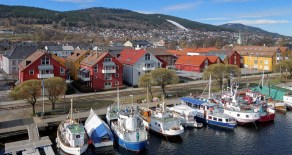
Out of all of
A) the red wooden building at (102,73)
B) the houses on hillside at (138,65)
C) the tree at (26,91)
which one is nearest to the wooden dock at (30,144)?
the tree at (26,91)

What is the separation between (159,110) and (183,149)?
821 centimetres

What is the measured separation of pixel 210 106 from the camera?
48.6 metres

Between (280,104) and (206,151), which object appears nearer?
(206,151)

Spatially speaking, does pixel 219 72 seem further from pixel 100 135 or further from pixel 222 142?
pixel 100 135

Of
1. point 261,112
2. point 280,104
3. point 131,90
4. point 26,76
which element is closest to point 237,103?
point 261,112

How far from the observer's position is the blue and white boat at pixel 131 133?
36562mm

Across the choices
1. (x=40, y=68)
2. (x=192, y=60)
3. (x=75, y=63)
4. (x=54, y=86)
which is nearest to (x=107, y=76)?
Answer: (x=75, y=63)

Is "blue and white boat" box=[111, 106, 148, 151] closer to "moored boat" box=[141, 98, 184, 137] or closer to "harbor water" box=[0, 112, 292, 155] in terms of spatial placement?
"harbor water" box=[0, 112, 292, 155]

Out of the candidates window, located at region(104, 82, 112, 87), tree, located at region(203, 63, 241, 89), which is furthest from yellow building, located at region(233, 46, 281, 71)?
window, located at region(104, 82, 112, 87)

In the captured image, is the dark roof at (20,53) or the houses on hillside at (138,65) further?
the dark roof at (20,53)

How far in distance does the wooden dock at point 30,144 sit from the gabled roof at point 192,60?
207ft

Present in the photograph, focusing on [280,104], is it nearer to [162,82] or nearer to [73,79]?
[162,82]

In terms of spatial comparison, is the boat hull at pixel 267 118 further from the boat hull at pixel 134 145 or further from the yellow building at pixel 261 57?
the yellow building at pixel 261 57

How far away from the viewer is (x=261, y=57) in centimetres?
10281
